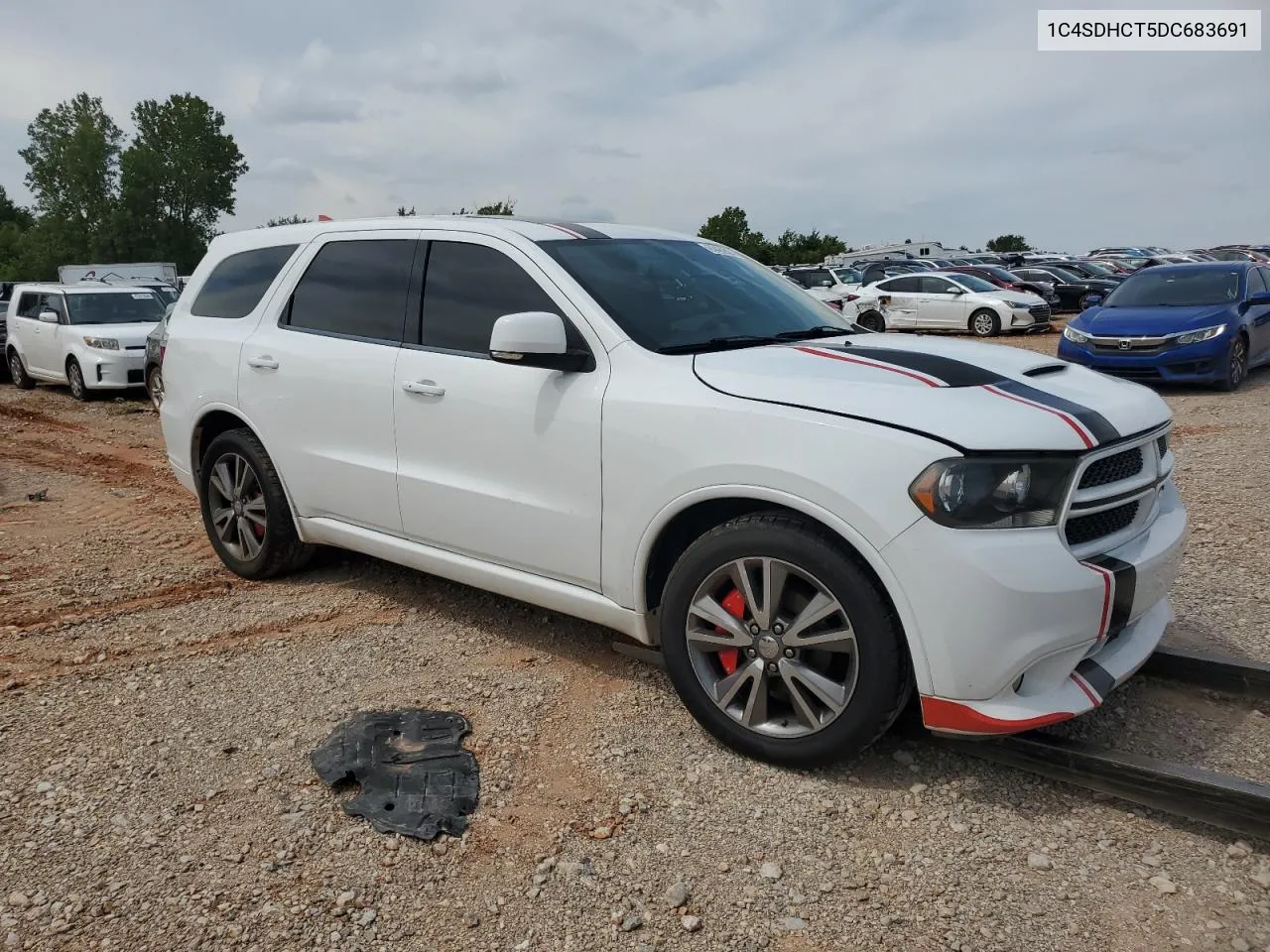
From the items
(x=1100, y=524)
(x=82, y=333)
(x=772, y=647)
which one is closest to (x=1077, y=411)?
(x=1100, y=524)

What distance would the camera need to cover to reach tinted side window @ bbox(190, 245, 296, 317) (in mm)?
5012

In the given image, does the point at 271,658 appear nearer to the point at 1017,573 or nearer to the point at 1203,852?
the point at 1017,573

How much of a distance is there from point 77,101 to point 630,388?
8407cm

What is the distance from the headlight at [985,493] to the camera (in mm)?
2770

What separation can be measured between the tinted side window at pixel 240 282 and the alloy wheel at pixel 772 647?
10.0 feet

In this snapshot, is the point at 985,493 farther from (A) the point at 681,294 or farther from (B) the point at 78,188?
(B) the point at 78,188

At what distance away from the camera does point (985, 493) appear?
9.12ft

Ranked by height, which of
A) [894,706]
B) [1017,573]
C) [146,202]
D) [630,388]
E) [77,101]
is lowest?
[894,706]

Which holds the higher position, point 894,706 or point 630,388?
point 630,388

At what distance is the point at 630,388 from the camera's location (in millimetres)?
3414

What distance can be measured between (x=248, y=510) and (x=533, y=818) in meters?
2.83

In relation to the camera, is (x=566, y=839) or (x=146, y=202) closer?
(x=566, y=839)

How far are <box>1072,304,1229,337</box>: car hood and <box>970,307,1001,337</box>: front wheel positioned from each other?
8.47 meters

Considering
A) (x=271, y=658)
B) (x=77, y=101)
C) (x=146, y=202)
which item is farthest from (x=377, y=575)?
(x=77, y=101)
